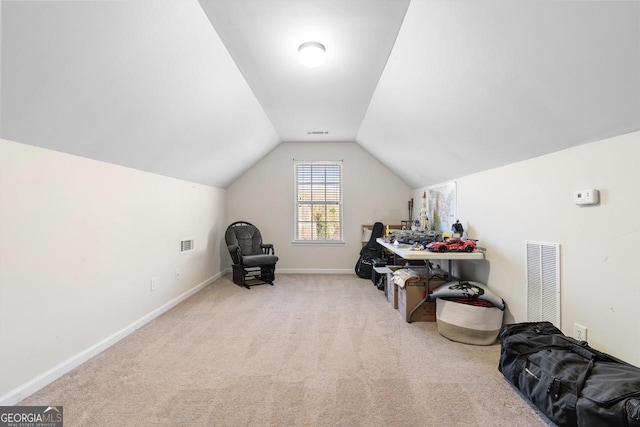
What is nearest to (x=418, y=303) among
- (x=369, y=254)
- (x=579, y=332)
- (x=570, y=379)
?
(x=579, y=332)

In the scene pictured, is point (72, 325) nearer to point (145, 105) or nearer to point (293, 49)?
point (145, 105)

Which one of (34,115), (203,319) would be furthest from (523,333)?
(34,115)

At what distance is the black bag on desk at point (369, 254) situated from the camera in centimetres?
486

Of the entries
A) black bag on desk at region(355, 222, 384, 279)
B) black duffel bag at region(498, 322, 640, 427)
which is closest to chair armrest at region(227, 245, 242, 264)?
black bag on desk at region(355, 222, 384, 279)

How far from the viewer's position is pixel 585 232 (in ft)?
6.05

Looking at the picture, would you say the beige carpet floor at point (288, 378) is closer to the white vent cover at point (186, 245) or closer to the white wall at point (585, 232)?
the white wall at point (585, 232)

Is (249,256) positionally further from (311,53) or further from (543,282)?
(543,282)

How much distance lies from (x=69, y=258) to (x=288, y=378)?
1.81 meters

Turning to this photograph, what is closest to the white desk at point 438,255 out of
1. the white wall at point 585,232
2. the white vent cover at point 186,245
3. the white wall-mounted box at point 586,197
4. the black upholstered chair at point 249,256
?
the white wall at point 585,232

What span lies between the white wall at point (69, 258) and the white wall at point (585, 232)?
3546 millimetres

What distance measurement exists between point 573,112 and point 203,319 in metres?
3.55

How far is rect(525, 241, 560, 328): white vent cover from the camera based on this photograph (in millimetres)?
2074

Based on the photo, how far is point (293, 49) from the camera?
7.50ft

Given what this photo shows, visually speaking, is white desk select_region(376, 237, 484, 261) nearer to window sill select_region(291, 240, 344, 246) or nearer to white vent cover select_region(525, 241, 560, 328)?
white vent cover select_region(525, 241, 560, 328)
